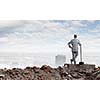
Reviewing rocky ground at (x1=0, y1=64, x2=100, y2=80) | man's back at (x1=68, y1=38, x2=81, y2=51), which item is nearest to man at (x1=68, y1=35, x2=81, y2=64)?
man's back at (x1=68, y1=38, x2=81, y2=51)

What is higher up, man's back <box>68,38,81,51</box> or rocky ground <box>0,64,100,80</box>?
man's back <box>68,38,81,51</box>

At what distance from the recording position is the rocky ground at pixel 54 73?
18.6ft

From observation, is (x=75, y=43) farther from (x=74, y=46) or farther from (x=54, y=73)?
(x=54, y=73)

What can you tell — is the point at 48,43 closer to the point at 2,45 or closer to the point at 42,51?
the point at 42,51

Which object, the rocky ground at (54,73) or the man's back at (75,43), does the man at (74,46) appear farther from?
the rocky ground at (54,73)

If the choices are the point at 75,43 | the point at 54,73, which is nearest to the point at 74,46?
the point at 75,43

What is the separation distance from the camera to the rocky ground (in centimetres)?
566

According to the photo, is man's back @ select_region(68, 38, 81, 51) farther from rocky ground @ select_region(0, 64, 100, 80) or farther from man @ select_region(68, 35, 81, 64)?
rocky ground @ select_region(0, 64, 100, 80)

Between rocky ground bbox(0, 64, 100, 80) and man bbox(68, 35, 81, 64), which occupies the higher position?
man bbox(68, 35, 81, 64)

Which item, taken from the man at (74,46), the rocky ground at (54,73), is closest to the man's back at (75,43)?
the man at (74,46)

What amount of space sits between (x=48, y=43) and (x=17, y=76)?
0.69m
